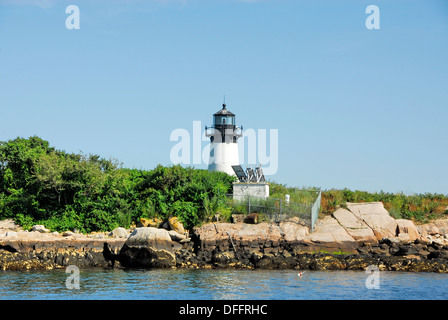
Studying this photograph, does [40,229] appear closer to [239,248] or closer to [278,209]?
[239,248]

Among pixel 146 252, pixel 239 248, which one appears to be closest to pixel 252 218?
pixel 239 248

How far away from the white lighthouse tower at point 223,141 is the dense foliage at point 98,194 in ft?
25.8

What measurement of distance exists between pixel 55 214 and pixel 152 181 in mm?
5798

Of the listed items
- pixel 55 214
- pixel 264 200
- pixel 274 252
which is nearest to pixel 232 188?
pixel 264 200

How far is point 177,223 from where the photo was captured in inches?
1257

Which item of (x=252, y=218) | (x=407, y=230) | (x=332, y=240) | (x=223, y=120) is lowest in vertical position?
(x=332, y=240)

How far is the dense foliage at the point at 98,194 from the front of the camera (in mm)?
33562

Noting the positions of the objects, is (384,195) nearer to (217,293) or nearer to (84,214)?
(84,214)

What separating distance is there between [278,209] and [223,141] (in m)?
13.5

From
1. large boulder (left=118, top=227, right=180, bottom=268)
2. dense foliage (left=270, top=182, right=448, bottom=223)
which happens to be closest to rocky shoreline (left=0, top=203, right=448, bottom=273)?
large boulder (left=118, top=227, right=180, bottom=268)

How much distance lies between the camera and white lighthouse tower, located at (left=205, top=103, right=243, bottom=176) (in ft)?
147

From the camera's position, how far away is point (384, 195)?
3991 centimetres

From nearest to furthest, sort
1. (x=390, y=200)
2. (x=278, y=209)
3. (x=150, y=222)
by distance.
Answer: (x=150, y=222)
(x=278, y=209)
(x=390, y=200)

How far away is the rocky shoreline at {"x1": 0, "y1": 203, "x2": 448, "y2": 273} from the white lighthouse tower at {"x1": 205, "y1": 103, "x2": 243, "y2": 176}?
44.4 feet
